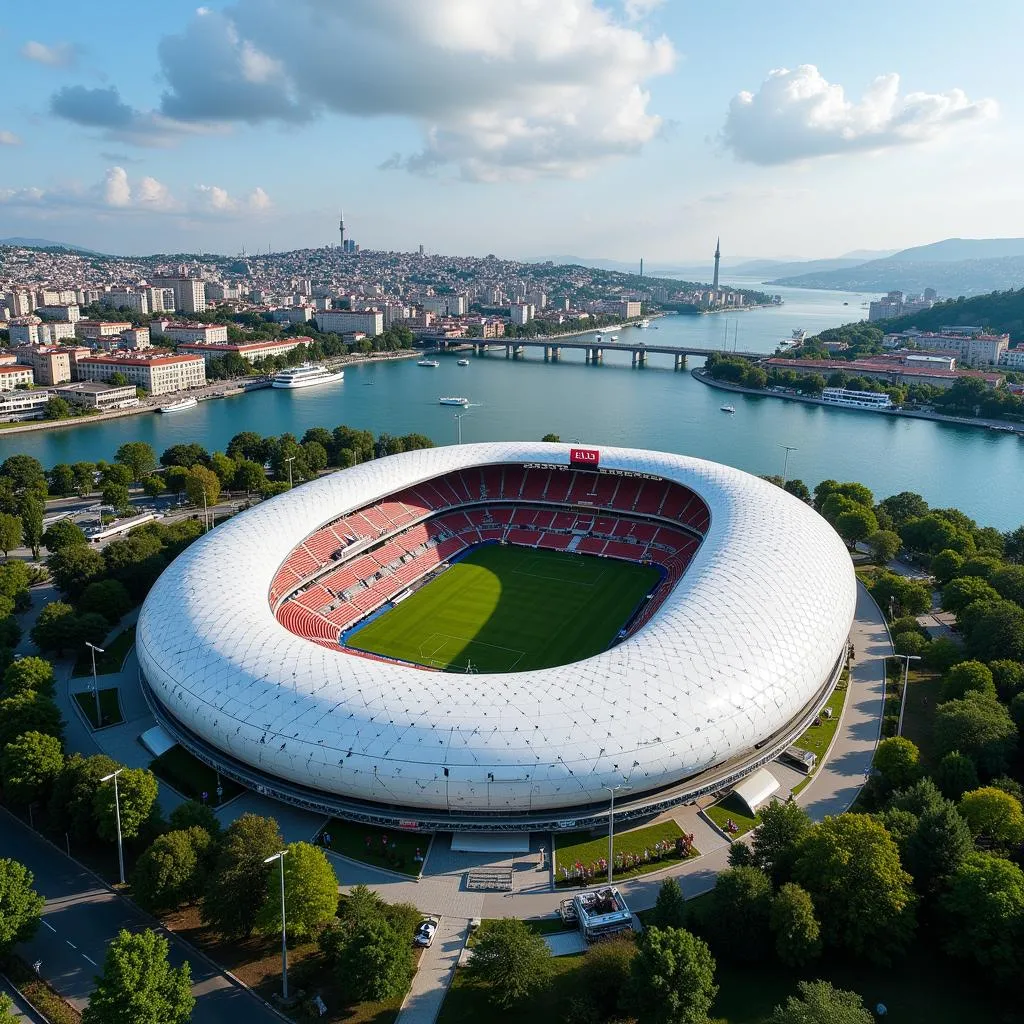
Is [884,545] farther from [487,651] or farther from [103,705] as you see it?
[103,705]

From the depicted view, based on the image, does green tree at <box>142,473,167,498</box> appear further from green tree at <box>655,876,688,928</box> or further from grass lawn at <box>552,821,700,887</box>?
green tree at <box>655,876,688,928</box>

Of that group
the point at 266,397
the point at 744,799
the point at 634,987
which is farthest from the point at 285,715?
the point at 266,397

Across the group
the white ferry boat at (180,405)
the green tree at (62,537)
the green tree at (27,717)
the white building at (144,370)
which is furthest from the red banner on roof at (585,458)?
→ the white building at (144,370)

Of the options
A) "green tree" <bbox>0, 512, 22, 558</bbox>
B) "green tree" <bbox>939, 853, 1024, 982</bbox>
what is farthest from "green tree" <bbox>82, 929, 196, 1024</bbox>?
"green tree" <bbox>0, 512, 22, 558</bbox>

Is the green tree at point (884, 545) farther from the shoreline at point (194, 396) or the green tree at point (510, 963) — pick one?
the shoreline at point (194, 396)

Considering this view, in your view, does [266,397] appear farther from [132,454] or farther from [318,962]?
[318,962]

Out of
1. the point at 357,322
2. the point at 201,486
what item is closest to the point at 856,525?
the point at 201,486
